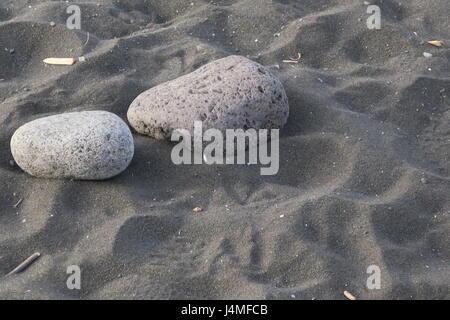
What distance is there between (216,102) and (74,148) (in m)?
0.81

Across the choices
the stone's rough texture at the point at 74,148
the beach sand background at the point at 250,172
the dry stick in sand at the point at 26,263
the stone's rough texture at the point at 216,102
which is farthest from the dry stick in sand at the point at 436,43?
the dry stick in sand at the point at 26,263

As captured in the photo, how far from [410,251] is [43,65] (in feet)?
8.54

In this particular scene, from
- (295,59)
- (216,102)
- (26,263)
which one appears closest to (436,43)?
(295,59)

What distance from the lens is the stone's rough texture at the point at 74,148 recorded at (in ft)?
11.9

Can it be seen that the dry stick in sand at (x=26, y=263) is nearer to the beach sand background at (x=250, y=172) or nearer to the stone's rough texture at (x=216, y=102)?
the beach sand background at (x=250, y=172)

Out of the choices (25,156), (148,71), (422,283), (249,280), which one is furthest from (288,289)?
(148,71)

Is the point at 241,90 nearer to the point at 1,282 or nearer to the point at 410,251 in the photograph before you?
the point at 410,251

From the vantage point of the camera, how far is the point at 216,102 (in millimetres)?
3896

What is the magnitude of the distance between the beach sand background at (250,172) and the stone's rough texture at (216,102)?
150mm

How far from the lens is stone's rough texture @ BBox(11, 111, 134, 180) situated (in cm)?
362

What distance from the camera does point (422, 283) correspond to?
313 cm

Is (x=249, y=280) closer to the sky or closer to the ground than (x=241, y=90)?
closer to the ground

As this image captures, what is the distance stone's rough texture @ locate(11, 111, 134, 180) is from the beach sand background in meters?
0.07

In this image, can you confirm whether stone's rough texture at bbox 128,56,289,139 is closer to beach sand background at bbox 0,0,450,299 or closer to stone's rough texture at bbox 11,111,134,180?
beach sand background at bbox 0,0,450,299
